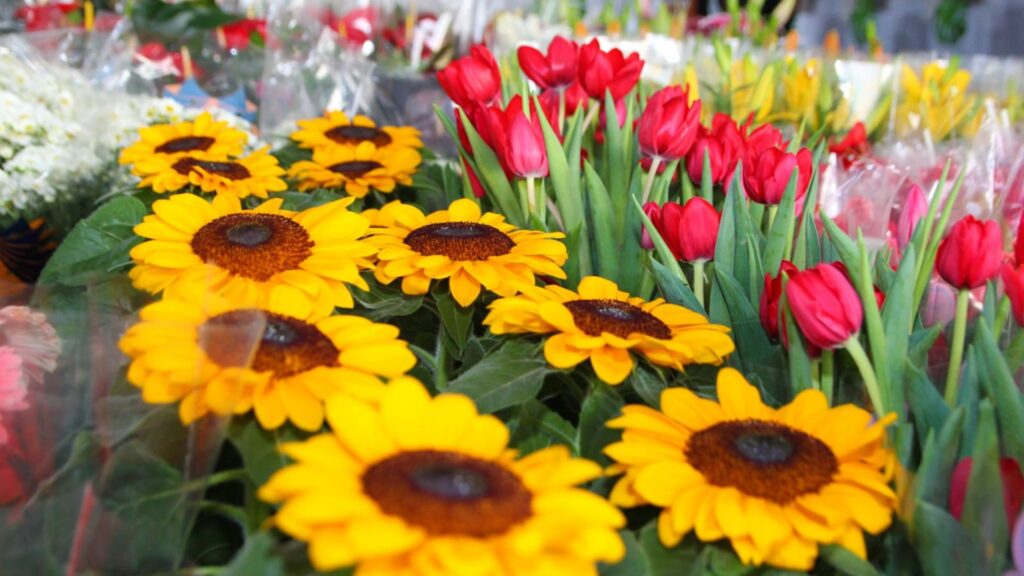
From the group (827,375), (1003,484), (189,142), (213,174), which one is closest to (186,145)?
(189,142)

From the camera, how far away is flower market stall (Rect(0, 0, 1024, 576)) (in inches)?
15.6

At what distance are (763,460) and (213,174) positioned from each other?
0.58m

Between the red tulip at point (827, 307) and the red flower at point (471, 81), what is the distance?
40 centimetres

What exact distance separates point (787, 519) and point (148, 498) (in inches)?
11.3

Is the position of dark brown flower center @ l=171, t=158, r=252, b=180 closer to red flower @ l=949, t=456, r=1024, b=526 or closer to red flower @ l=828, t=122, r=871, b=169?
red flower @ l=949, t=456, r=1024, b=526

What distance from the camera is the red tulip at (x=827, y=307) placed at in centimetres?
49

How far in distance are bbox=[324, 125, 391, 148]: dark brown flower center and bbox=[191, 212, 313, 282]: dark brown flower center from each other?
420 mm

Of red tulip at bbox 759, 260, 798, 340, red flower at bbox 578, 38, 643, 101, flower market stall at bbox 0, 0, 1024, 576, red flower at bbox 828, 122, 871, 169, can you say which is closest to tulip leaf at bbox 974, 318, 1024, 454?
flower market stall at bbox 0, 0, 1024, 576

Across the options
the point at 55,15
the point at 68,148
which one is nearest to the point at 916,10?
the point at 55,15

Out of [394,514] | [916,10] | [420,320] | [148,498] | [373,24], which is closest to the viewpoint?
[394,514]

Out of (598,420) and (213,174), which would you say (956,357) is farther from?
(213,174)

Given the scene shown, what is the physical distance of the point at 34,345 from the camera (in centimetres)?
55

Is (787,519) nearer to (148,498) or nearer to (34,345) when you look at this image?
(148,498)

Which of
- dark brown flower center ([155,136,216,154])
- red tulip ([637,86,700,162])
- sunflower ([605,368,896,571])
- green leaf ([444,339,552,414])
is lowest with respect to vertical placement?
dark brown flower center ([155,136,216,154])
